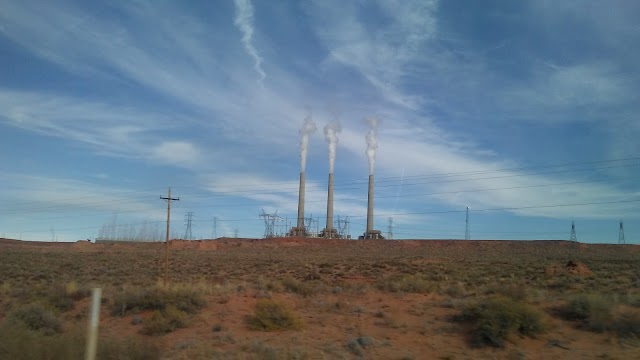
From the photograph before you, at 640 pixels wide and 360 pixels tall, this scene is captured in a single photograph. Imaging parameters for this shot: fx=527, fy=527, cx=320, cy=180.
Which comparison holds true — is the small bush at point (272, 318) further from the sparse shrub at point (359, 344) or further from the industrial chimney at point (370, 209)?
the industrial chimney at point (370, 209)

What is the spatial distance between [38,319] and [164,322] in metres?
4.35

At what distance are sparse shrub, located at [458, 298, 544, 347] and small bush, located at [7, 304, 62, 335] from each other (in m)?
13.4

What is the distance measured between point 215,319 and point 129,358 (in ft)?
24.7

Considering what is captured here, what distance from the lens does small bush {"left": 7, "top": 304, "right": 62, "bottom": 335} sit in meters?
17.4

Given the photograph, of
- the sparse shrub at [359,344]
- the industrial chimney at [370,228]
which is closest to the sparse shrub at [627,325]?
the sparse shrub at [359,344]

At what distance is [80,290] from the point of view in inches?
1005

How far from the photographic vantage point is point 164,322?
58.5 ft

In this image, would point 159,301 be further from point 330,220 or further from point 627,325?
point 330,220

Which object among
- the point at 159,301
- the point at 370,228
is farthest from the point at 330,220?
the point at 159,301

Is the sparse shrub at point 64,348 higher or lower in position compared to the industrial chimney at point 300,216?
lower

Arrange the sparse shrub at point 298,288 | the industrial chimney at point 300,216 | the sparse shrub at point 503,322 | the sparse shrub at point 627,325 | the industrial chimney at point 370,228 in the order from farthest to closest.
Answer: the industrial chimney at point 300,216 → the industrial chimney at point 370,228 → the sparse shrub at point 298,288 → the sparse shrub at point 503,322 → the sparse shrub at point 627,325

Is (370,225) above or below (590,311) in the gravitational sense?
above

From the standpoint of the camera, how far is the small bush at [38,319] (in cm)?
1739

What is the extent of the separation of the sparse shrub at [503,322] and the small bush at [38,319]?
43.8ft
